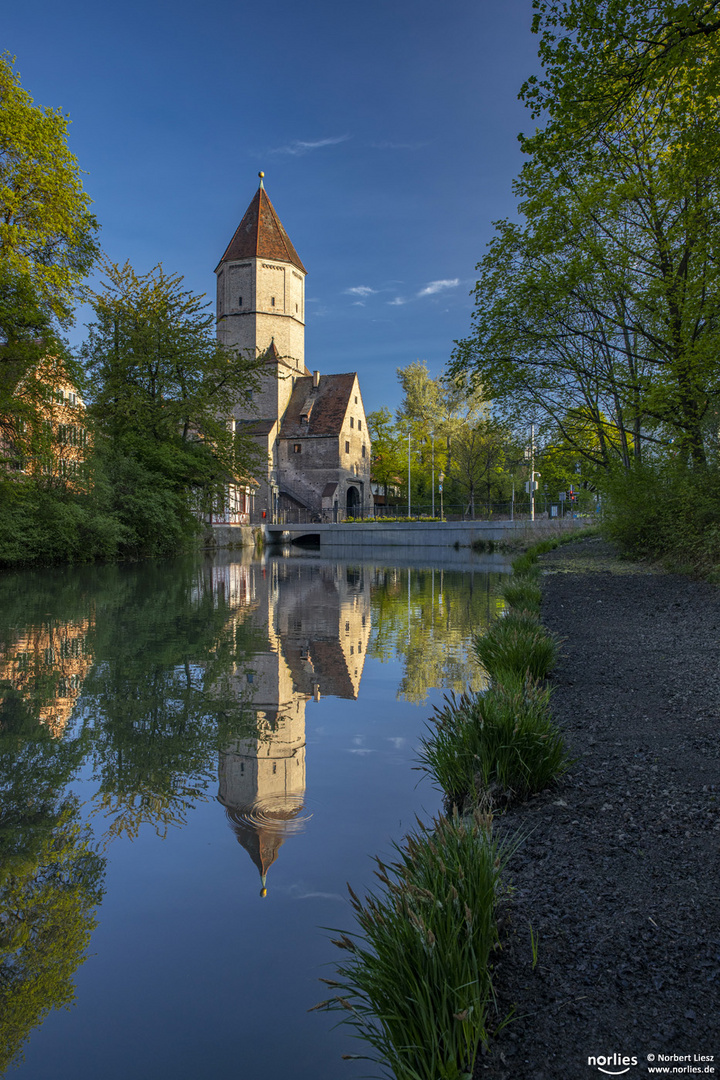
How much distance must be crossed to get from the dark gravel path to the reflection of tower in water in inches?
→ 56.4

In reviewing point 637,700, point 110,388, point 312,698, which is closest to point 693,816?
point 637,700

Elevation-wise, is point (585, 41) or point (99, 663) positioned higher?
point (585, 41)

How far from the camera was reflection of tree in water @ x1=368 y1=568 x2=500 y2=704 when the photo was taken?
7.49m

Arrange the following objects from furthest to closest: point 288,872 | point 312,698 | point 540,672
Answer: point 312,698
point 540,672
point 288,872

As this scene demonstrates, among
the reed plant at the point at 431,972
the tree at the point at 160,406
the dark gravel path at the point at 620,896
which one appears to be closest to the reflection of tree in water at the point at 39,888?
the reed plant at the point at 431,972

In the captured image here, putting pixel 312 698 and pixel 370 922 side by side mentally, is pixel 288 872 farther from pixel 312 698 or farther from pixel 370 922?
pixel 312 698

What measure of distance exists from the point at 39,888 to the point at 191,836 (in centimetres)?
82

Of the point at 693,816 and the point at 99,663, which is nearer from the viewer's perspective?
the point at 693,816

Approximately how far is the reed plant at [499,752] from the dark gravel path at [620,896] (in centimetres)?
14

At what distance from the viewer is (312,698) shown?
6.71 meters

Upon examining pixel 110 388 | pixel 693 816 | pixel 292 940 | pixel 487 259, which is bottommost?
pixel 292 940

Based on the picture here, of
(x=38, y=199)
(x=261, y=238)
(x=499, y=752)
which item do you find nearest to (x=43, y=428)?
(x=38, y=199)

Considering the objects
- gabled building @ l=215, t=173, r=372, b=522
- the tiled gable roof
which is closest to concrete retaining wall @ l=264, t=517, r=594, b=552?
gabled building @ l=215, t=173, r=372, b=522

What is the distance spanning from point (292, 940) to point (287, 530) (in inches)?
2186
